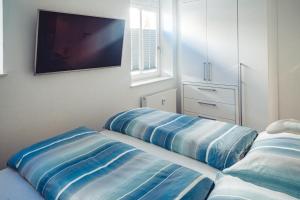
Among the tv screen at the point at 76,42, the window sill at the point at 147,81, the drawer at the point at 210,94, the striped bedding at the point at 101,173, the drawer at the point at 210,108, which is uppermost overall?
the tv screen at the point at 76,42

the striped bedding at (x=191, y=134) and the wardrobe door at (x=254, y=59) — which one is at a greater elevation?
the wardrobe door at (x=254, y=59)

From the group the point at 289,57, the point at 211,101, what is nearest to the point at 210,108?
the point at 211,101

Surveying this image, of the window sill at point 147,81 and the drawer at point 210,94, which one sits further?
the drawer at point 210,94

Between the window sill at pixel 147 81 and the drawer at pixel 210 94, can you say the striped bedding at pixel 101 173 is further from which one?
the drawer at pixel 210 94

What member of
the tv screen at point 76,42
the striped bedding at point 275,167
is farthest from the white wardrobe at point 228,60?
the striped bedding at point 275,167

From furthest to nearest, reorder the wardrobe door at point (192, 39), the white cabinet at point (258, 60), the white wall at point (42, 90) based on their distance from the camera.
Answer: the wardrobe door at point (192, 39)
the white cabinet at point (258, 60)
the white wall at point (42, 90)

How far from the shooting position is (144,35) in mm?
3398

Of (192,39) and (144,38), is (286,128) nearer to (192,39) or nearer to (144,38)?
(192,39)

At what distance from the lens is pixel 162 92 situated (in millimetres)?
3395

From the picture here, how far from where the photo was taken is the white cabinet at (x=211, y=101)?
322 cm

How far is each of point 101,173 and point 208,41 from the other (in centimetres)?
249

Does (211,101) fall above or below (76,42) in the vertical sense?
below

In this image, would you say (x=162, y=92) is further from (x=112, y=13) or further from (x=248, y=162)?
(x=248, y=162)

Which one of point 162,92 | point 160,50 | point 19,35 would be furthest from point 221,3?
point 19,35
